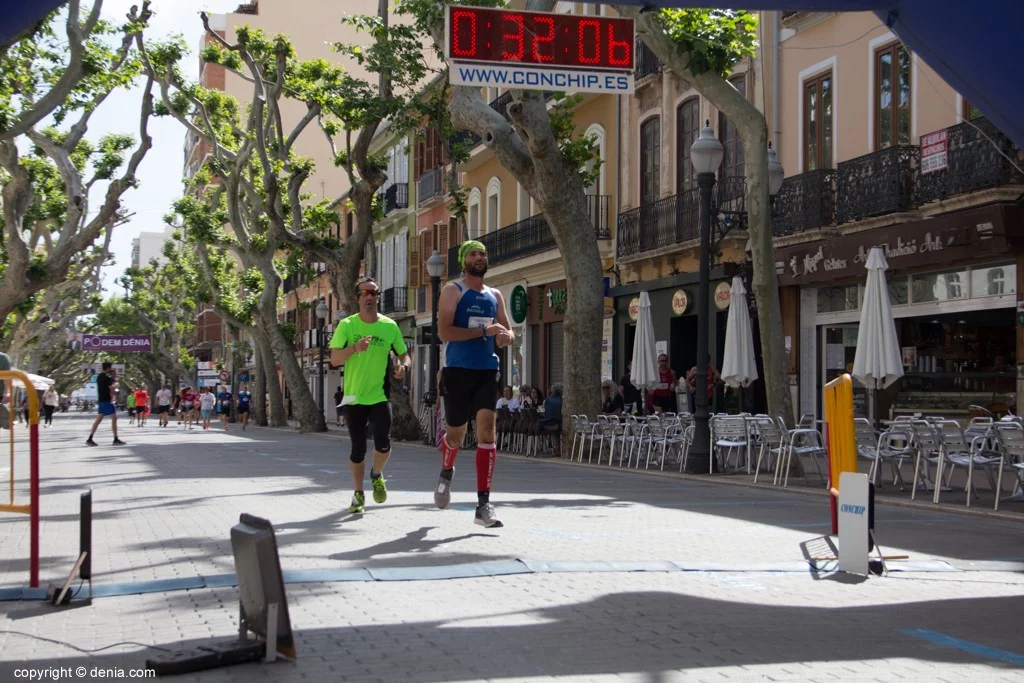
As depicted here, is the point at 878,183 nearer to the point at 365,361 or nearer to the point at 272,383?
the point at 365,361

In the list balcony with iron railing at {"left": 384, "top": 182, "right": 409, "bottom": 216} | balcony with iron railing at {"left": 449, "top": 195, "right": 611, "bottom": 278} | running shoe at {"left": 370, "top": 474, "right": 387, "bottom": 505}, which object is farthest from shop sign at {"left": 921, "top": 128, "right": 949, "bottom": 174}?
balcony with iron railing at {"left": 384, "top": 182, "right": 409, "bottom": 216}

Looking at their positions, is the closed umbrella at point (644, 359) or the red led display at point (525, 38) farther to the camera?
the closed umbrella at point (644, 359)

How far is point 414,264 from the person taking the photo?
163ft

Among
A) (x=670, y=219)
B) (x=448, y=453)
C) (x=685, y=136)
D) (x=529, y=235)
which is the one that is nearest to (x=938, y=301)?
(x=670, y=219)

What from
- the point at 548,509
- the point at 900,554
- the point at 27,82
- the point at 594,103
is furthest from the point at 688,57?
the point at 594,103

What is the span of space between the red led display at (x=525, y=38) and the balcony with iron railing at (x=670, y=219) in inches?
456

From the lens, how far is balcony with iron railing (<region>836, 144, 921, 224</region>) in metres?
21.4

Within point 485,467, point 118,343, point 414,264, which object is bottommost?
point 485,467

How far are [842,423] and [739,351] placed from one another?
12763 millimetres

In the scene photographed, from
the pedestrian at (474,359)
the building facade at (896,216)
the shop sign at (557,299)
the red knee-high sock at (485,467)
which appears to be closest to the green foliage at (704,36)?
the building facade at (896,216)

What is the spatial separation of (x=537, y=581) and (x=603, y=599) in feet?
1.98

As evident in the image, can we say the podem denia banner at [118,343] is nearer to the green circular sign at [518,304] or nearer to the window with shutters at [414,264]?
the window with shutters at [414,264]

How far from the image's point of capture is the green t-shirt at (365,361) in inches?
429

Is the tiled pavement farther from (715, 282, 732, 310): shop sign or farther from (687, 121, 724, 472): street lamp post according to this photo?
(715, 282, 732, 310): shop sign
